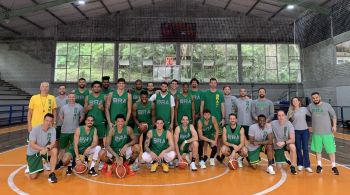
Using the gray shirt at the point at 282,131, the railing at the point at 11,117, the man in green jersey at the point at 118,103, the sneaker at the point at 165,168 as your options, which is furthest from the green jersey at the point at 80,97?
the railing at the point at 11,117

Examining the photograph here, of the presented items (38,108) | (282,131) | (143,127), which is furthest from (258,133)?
(38,108)

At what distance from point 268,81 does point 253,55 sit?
230cm

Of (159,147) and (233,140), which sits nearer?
(159,147)

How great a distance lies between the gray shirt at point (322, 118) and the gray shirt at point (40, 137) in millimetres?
5116

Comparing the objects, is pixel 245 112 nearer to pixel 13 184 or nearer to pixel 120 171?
pixel 120 171

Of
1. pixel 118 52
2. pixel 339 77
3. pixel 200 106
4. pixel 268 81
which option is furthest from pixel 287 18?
pixel 200 106

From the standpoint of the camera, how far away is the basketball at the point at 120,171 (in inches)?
191

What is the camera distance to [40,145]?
187 inches

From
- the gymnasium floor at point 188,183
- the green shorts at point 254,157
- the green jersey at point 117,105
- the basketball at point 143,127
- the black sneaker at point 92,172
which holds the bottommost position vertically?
the gymnasium floor at point 188,183

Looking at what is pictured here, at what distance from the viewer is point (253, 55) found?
66.9 ft

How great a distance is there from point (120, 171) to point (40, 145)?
4.93 feet

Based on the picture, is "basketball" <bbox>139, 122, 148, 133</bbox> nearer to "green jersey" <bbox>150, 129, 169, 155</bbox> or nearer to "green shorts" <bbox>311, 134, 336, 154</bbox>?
"green jersey" <bbox>150, 129, 169, 155</bbox>

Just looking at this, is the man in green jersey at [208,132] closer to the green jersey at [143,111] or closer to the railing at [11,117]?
the green jersey at [143,111]

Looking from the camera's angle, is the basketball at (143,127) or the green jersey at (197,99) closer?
the basketball at (143,127)
